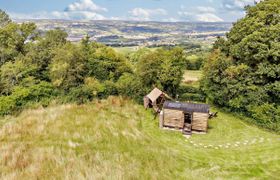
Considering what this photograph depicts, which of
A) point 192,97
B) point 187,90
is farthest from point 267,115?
point 187,90

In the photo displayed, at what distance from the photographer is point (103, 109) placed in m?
22.9

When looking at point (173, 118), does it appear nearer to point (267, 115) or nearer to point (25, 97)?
point (267, 115)

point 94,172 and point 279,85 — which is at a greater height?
point 279,85

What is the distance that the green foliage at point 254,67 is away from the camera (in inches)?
744

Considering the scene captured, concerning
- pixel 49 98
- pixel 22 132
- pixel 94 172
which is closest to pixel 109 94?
pixel 49 98

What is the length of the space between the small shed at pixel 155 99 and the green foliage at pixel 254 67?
494 centimetres

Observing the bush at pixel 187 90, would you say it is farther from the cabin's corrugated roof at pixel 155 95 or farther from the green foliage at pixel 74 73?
the cabin's corrugated roof at pixel 155 95

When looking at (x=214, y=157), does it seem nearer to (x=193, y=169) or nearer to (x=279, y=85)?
(x=193, y=169)

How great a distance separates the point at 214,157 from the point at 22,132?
1285cm

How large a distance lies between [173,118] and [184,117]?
2.76 feet

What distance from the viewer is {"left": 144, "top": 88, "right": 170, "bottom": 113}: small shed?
22581 mm

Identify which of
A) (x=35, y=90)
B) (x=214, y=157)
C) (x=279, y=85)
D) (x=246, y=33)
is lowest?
(x=214, y=157)

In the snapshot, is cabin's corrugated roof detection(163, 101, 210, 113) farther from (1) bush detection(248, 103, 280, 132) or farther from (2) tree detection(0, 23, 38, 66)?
(2) tree detection(0, 23, 38, 66)

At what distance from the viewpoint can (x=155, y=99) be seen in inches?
883
